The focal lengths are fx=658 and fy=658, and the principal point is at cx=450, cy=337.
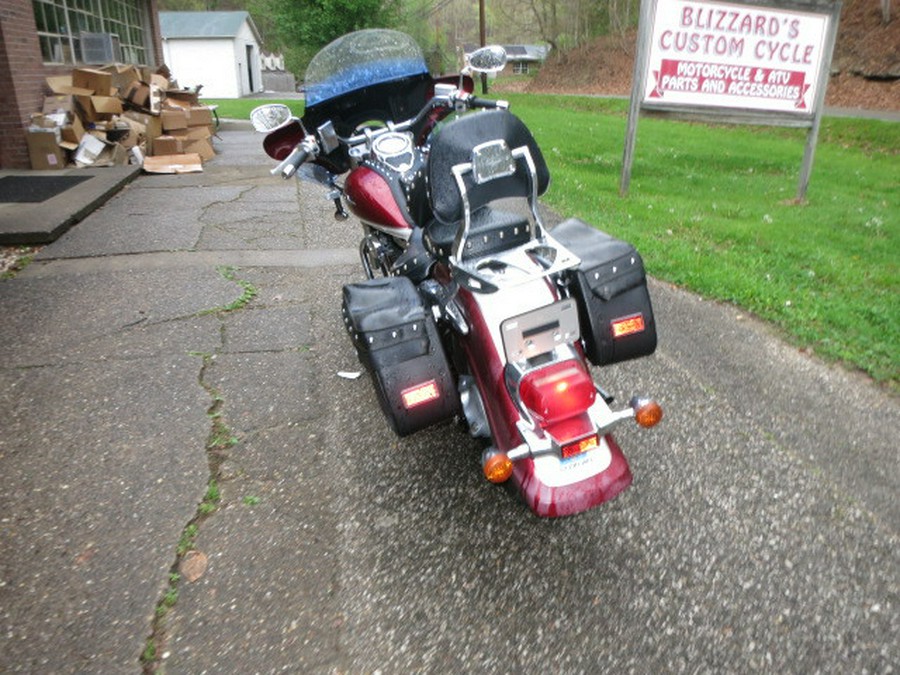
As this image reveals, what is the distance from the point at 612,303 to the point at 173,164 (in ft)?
31.8

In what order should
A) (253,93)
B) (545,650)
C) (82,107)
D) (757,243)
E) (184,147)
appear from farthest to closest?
(253,93)
(184,147)
(82,107)
(757,243)
(545,650)

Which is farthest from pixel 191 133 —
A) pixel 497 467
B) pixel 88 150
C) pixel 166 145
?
pixel 497 467

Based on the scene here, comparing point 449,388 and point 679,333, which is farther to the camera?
point 679,333

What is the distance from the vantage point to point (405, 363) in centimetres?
221

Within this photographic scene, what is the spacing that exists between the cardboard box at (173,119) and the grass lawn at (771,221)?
6.51m

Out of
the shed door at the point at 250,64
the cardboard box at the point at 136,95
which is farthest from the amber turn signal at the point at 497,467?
the shed door at the point at 250,64

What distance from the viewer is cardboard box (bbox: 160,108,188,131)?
1155cm

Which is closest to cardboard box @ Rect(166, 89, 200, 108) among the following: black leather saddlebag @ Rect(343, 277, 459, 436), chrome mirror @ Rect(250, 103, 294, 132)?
chrome mirror @ Rect(250, 103, 294, 132)

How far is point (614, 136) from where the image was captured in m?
14.1

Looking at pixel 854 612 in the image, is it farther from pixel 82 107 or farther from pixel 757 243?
pixel 82 107

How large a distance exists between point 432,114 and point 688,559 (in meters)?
2.55

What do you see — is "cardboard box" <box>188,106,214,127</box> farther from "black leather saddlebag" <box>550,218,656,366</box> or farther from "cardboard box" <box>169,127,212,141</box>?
"black leather saddlebag" <box>550,218,656,366</box>

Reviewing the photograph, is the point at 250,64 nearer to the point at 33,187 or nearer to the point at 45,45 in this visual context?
the point at 45,45

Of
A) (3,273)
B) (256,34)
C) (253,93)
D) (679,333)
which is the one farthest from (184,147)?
(256,34)
